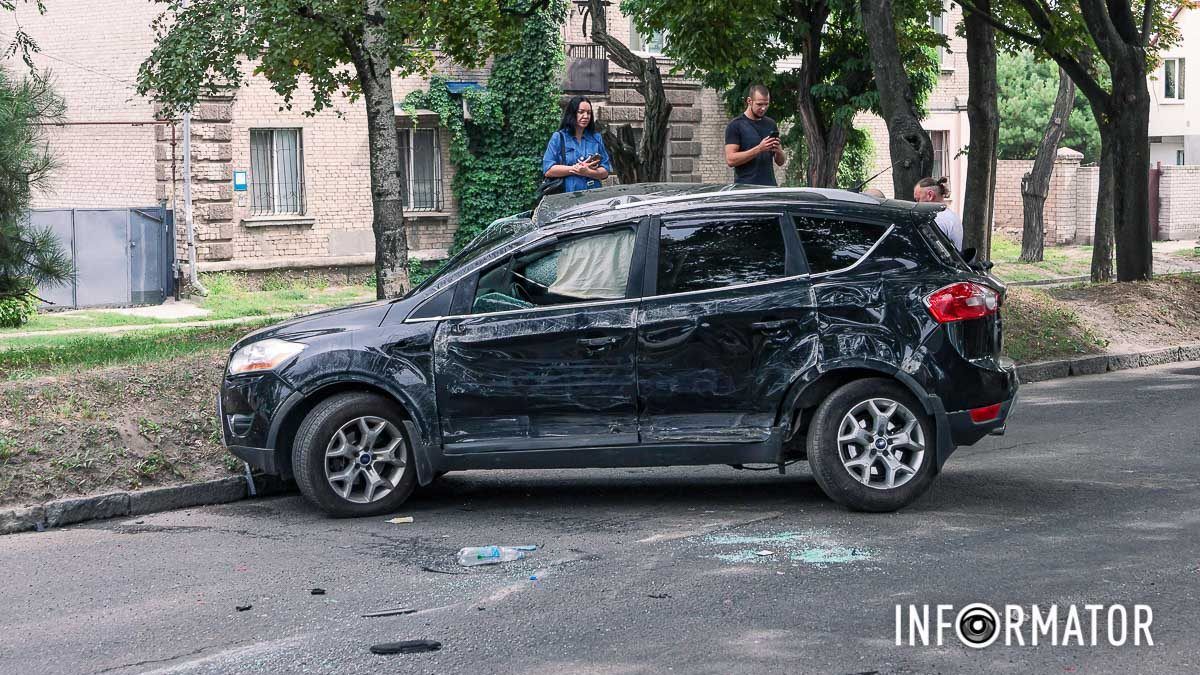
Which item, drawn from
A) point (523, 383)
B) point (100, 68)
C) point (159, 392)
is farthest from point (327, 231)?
point (523, 383)

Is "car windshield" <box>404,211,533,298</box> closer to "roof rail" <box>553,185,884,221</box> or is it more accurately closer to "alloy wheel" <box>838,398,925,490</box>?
"roof rail" <box>553,185,884,221</box>

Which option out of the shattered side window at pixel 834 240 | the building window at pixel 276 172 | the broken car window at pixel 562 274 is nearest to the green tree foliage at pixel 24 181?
the broken car window at pixel 562 274

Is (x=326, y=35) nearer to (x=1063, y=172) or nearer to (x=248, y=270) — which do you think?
(x=248, y=270)

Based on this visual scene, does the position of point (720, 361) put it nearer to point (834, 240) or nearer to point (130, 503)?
point (834, 240)

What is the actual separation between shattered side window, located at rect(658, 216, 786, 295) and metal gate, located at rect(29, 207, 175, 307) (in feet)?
58.2

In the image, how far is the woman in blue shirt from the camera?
12.4 m

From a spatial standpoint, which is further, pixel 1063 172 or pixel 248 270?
pixel 1063 172

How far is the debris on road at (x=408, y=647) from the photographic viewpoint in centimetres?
562

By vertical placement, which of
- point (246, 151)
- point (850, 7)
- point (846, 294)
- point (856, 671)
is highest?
point (850, 7)

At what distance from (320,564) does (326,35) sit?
7665mm

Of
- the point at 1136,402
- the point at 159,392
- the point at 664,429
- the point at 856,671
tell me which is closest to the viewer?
the point at 856,671

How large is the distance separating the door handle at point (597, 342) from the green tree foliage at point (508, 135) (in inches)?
792

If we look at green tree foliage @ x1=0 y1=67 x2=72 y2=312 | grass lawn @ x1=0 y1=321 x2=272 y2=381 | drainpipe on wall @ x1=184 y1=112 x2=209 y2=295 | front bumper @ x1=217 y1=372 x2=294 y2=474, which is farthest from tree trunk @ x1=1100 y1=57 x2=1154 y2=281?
drainpipe on wall @ x1=184 y1=112 x2=209 y2=295

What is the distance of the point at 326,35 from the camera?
44.3ft
